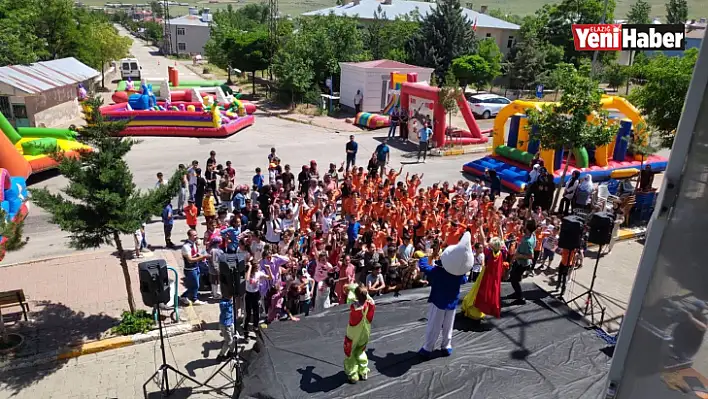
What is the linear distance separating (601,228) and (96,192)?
25.8 ft

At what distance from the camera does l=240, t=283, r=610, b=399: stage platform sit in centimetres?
645

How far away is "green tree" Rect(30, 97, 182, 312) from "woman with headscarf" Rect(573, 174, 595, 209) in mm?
10559

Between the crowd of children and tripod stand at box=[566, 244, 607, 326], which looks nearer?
the crowd of children

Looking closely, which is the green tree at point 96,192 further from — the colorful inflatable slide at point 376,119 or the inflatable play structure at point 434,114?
the colorful inflatable slide at point 376,119

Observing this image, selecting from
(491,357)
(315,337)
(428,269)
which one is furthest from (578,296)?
(315,337)

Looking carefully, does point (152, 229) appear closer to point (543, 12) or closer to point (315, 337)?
point (315, 337)

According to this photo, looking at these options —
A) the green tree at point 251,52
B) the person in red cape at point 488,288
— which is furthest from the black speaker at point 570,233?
the green tree at point 251,52

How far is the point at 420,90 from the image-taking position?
67.9 feet

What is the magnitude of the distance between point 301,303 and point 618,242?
8540 mm

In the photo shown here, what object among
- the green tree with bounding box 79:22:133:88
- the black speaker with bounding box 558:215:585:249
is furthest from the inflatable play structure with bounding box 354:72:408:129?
the green tree with bounding box 79:22:133:88

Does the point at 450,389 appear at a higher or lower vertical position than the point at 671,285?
lower

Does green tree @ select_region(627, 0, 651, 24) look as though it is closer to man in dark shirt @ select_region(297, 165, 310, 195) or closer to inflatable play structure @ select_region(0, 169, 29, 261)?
Answer: man in dark shirt @ select_region(297, 165, 310, 195)

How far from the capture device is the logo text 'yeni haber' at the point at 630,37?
18203 millimetres

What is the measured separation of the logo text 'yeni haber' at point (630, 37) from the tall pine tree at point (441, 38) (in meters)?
17.1
